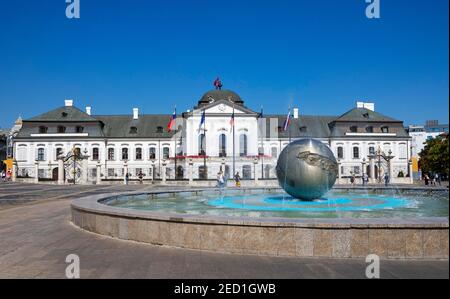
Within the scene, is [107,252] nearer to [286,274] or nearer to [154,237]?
[154,237]

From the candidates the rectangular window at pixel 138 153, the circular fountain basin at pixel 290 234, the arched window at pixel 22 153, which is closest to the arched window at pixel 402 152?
the rectangular window at pixel 138 153

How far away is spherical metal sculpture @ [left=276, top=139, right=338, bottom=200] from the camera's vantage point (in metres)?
12.3

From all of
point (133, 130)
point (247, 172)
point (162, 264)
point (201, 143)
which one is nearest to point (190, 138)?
point (201, 143)

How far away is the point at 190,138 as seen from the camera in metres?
61.8

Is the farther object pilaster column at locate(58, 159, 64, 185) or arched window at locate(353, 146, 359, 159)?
arched window at locate(353, 146, 359, 159)

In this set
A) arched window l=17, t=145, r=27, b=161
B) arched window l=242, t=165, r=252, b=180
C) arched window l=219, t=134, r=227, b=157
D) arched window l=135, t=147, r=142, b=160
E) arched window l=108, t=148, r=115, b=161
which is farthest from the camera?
arched window l=135, t=147, r=142, b=160

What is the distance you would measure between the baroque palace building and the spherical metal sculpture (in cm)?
4626

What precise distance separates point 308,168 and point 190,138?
50.0 m

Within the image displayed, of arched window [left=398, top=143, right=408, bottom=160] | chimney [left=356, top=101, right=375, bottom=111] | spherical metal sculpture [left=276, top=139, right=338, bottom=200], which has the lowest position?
spherical metal sculpture [left=276, top=139, right=338, bottom=200]

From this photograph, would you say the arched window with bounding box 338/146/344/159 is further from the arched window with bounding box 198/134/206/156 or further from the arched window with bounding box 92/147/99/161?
the arched window with bounding box 92/147/99/161

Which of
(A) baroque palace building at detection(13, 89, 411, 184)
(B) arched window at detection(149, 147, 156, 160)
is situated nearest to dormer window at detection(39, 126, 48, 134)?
(A) baroque palace building at detection(13, 89, 411, 184)

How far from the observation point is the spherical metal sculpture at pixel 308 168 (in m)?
12.3

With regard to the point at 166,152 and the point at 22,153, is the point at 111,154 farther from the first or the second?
the point at 22,153

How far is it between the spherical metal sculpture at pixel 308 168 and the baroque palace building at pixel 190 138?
46255 millimetres
